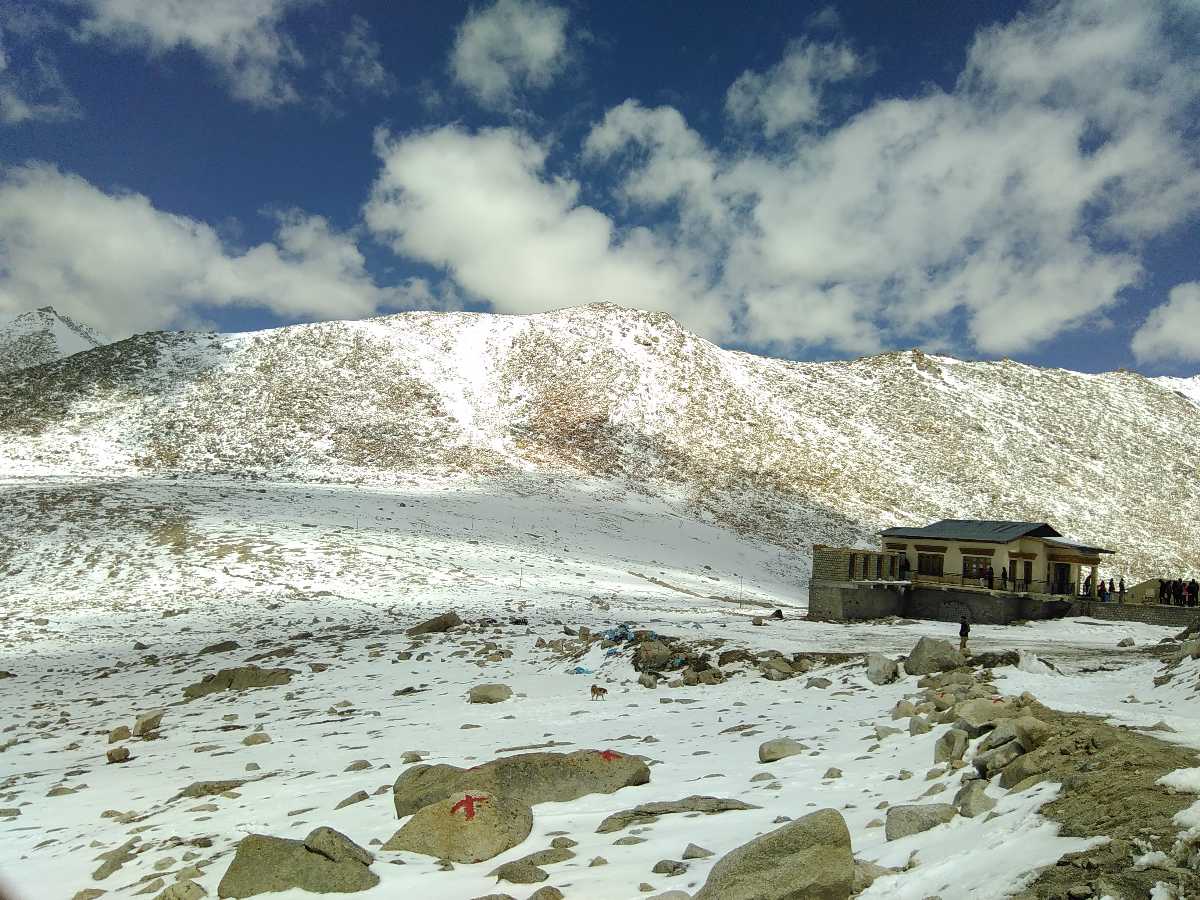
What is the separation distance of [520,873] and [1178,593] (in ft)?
136

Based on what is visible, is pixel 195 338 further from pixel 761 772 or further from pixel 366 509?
pixel 761 772

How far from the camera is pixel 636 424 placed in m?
82.9

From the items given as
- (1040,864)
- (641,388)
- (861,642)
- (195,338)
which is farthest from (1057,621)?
(195,338)

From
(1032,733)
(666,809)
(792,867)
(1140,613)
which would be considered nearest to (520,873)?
(666,809)

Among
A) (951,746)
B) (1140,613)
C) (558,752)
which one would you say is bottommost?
(558,752)

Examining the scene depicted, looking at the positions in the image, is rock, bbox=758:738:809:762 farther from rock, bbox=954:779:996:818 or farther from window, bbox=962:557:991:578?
window, bbox=962:557:991:578

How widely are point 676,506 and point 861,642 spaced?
46478 mm

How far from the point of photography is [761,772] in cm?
900

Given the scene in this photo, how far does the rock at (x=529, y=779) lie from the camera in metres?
8.41

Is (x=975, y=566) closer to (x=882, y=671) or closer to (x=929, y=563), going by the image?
(x=929, y=563)

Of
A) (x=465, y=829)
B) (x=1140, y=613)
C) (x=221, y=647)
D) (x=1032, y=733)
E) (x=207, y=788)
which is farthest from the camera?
(x=1140, y=613)

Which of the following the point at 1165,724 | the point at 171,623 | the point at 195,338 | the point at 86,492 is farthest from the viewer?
the point at 195,338

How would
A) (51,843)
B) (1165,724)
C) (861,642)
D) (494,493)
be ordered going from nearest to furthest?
1. (1165,724)
2. (51,843)
3. (861,642)
4. (494,493)

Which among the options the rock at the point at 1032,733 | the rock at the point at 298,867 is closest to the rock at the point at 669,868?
the rock at the point at 298,867
